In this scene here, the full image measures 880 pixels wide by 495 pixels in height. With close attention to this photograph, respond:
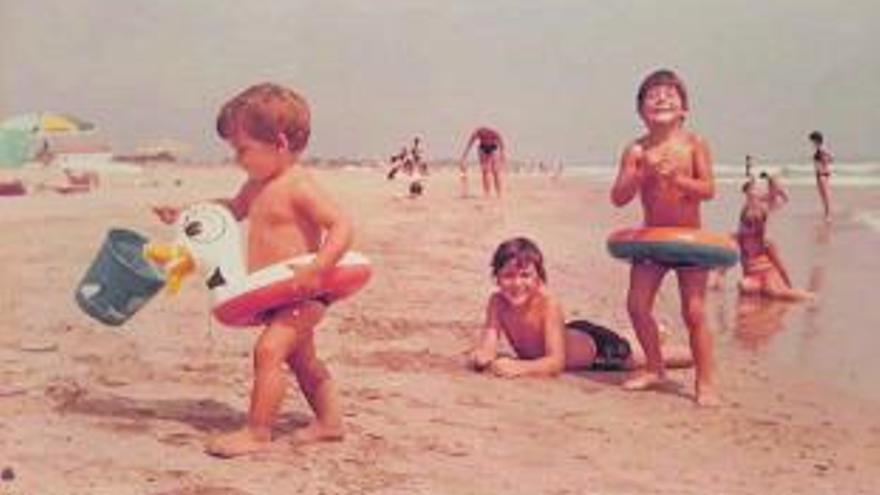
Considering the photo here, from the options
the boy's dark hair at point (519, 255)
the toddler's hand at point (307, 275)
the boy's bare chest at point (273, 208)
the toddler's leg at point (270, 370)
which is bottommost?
the toddler's leg at point (270, 370)

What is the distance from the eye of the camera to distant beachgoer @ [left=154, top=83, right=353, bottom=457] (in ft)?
14.0

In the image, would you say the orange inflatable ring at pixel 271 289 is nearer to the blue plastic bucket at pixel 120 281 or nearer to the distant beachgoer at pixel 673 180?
the blue plastic bucket at pixel 120 281

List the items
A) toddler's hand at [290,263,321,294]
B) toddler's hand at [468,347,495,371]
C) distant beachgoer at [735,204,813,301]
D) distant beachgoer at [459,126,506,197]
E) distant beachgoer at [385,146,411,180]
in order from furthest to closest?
distant beachgoer at [385,146,411,180] < distant beachgoer at [459,126,506,197] < distant beachgoer at [735,204,813,301] < toddler's hand at [468,347,495,371] < toddler's hand at [290,263,321,294]

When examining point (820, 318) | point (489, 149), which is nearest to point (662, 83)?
point (820, 318)

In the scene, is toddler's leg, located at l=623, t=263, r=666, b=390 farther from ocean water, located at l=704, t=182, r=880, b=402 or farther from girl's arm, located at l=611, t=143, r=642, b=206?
ocean water, located at l=704, t=182, r=880, b=402

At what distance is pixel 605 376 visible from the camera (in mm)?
6340

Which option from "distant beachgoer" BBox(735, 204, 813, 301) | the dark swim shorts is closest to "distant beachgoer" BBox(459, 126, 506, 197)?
"distant beachgoer" BBox(735, 204, 813, 301)

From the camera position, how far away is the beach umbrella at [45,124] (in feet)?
79.7

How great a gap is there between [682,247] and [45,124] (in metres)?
21.2

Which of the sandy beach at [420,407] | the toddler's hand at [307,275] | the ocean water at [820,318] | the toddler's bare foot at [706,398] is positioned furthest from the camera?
the ocean water at [820,318]

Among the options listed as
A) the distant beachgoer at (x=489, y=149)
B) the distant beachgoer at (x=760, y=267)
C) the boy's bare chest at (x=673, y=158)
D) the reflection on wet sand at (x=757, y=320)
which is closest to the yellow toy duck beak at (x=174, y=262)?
the boy's bare chest at (x=673, y=158)

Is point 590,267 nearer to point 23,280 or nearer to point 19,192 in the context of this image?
point 23,280

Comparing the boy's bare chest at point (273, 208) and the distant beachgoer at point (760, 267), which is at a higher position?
the boy's bare chest at point (273, 208)

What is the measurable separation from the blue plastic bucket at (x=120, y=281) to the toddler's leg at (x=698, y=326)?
7.95ft
